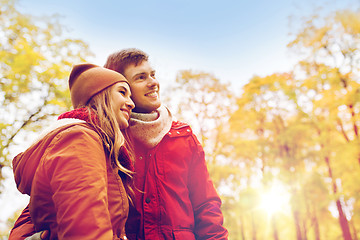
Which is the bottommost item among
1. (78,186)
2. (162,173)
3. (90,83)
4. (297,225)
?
(297,225)

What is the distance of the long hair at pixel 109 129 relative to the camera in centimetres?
151

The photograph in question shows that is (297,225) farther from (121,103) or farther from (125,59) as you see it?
(121,103)

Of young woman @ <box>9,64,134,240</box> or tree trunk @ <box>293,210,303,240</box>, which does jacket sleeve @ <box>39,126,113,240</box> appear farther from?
tree trunk @ <box>293,210,303,240</box>

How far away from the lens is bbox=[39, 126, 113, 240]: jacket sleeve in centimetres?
113

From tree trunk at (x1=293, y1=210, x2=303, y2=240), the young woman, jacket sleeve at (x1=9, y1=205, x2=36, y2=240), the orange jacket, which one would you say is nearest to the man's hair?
the young woman

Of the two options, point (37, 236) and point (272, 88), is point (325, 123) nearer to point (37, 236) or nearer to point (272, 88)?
point (272, 88)

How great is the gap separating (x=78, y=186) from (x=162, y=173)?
94 centimetres

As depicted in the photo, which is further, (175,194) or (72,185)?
(175,194)

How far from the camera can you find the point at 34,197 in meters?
1.30

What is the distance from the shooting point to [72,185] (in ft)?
3.88

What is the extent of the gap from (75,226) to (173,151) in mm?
1140

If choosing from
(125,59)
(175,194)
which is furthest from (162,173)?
(125,59)

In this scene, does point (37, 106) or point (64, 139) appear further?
point (37, 106)

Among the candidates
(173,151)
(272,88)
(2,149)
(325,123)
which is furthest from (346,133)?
(2,149)
